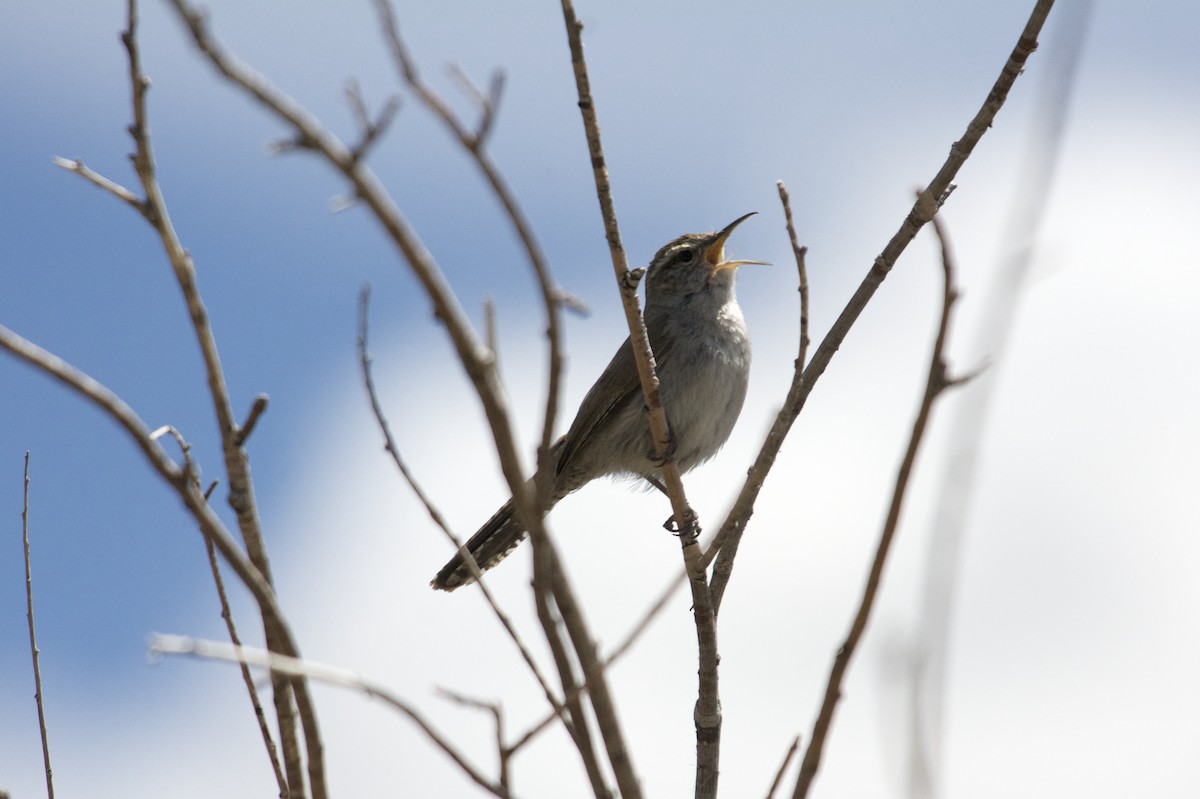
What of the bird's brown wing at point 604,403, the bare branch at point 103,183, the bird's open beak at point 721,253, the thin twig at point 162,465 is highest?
the bird's open beak at point 721,253

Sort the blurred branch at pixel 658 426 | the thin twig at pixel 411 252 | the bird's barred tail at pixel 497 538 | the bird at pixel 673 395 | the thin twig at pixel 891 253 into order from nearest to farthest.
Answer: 1. the thin twig at pixel 411 252
2. the blurred branch at pixel 658 426
3. the thin twig at pixel 891 253
4. the bird at pixel 673 395
5. the bird's barred tail at pixel 497 538

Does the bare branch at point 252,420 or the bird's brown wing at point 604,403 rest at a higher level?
the bird's brown wing at point 604,403

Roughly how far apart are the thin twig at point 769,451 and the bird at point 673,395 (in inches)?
105

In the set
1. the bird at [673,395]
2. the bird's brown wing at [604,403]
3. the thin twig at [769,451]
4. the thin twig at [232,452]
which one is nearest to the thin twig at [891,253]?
the thin twig at [769,451]

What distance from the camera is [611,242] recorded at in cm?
347

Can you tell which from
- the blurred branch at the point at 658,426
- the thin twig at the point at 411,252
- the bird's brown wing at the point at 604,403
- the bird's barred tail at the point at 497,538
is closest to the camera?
the thin twig at the point at 411,252

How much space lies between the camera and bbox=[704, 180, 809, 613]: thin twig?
3.58 metres

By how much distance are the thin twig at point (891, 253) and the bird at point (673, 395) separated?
2982 mm

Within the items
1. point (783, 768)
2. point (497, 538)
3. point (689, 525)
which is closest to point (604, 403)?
point (497, 538)

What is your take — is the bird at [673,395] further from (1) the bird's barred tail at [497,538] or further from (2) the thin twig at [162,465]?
(2) the thin twig at [162,465]

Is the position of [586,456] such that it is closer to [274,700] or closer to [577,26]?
[577,26]

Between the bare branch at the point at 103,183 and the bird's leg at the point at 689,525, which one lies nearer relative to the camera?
the bare branch at the point at 103,183

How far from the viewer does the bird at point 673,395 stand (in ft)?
24.3

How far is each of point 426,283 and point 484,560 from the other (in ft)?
21.6
